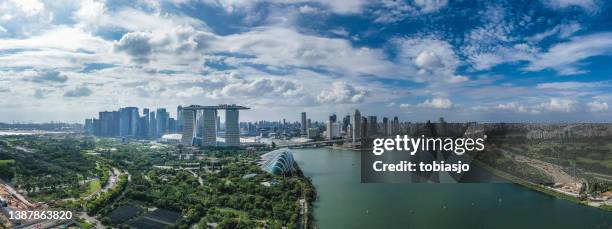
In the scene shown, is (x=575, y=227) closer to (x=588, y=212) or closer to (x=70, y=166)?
(x=588, y=212)

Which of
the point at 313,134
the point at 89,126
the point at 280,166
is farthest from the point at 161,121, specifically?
the point at 280,166

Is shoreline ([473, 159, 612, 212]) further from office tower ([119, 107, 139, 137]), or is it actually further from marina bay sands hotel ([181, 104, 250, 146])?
office tower ([119, 107, 139, 137])

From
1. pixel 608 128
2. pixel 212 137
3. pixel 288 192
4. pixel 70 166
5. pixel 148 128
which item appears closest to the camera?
pixel 288 192

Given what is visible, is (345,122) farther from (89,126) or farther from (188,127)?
(89,126)

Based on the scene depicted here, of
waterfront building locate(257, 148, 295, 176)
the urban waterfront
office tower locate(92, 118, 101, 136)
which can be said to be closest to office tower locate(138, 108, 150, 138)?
office tower locate(92, 118, 101, 136)

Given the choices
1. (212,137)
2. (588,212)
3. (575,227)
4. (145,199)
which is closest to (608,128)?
(588,212)
